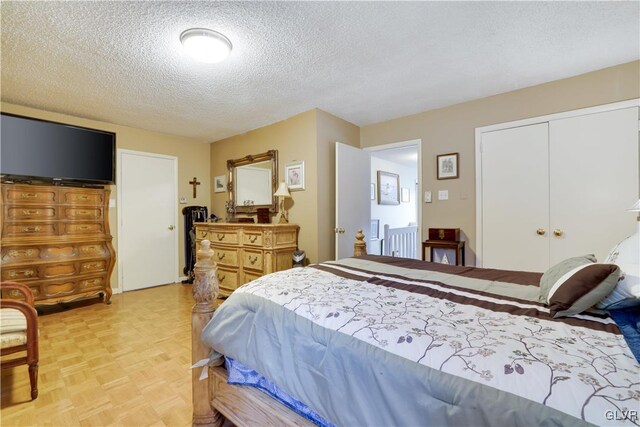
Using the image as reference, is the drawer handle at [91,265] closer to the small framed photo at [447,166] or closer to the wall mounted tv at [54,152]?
the wall mounted tv at [54,152]

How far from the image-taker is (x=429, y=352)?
2.55 feet

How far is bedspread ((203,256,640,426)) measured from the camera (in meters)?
0.62

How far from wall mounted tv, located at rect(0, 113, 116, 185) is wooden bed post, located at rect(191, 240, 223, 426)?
10.6 feet

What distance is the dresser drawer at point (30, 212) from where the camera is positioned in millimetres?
2900

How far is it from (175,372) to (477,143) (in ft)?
11.5

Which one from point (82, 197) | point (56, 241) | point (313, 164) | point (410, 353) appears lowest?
point (410, 353)

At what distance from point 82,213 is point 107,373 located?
2.20 metres

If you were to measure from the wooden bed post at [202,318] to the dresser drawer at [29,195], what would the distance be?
2.99 meters

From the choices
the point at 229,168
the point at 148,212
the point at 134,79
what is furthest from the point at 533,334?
the point at 148,212

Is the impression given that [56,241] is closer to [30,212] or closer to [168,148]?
[30,212]

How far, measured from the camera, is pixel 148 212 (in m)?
4.26

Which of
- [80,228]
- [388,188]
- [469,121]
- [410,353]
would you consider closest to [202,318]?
[410,353]

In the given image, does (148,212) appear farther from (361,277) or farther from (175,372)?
(361,277)

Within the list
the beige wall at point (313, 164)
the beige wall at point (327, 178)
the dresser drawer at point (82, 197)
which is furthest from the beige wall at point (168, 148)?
the beige wall at point (327, 178)
